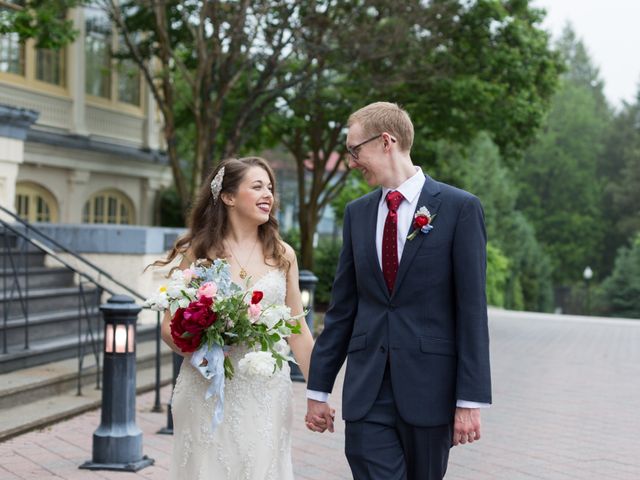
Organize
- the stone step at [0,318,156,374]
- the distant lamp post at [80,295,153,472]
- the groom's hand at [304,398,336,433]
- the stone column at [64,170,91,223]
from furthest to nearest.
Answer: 1. the stone column at [64,170,91,223]
2. the stone step at [0,318,156,374]
3. the distant lamp post at [80,295,153,472]
4. the groom's hand at [304,398,336,433]

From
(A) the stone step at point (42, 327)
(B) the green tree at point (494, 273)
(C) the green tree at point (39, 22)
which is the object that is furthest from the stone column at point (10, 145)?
(B) the green tree at point (494, 273)

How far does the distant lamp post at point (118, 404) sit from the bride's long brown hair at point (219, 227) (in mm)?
2348

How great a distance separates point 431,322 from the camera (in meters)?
3.73

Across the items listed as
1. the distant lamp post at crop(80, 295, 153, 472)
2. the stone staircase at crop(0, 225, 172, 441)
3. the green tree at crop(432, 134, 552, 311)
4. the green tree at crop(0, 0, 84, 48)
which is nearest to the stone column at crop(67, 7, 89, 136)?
the green tree at crop(0, 0, 84, 48)

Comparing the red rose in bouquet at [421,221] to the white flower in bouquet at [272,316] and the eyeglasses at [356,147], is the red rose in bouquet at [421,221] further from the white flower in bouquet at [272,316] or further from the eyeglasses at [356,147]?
the white flower in bouquet at [272,316]

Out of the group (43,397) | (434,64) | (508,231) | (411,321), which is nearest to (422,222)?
(411,321)

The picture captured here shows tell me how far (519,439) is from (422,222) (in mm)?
5050

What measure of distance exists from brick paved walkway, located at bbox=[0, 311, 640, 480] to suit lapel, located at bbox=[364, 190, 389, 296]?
3.29 m

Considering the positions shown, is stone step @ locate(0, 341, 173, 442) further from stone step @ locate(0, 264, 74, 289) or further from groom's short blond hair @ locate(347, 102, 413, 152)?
groom's short blond hair @ locate(347, 102, 413, 152)

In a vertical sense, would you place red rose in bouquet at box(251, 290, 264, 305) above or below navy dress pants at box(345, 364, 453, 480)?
above

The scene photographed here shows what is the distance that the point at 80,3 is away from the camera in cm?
1641

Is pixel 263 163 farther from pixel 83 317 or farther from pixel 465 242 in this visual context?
pixel 83 317

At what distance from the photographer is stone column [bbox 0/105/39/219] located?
1337cm

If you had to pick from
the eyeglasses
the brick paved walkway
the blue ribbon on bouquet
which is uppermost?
the eyeglasses
